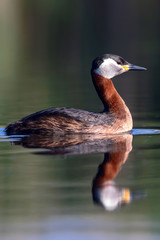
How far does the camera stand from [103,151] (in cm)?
1101

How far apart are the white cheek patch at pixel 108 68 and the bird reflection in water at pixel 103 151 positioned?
1525 millimetres

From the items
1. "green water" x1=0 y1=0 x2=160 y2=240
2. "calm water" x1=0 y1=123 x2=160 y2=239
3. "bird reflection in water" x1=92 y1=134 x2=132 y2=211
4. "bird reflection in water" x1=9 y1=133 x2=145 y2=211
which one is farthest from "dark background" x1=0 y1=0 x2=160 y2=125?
"bird reflection in water" x1=92 y1=134 x2=132 y2=211

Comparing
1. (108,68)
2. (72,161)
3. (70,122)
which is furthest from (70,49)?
(72,161)

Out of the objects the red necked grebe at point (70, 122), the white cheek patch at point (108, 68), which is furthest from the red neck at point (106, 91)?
the red necked grebe at point (70, 122)

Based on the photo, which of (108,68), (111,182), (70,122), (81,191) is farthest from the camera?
(108,68)

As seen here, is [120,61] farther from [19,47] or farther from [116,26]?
[116,26]

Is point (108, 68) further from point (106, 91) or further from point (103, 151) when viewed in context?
point (103, 151)

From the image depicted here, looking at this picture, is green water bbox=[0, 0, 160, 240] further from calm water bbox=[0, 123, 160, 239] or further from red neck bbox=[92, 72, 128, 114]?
red neck bbox=[92, 72, 128, 114]

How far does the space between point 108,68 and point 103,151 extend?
3275 mm

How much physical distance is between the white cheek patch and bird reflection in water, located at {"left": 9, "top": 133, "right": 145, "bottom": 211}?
1525 mm

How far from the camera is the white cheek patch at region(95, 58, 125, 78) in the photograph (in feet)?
45.5

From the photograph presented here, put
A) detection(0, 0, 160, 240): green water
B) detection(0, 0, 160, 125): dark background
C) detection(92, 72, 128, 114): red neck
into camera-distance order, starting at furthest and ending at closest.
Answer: detection(0, 0, 160, 125): dark background < detection(92, 72, 128, 114): red neck < detection(0, 0, 160, 240): green water

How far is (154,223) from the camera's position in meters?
7.18

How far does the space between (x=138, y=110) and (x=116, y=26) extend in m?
41.0
